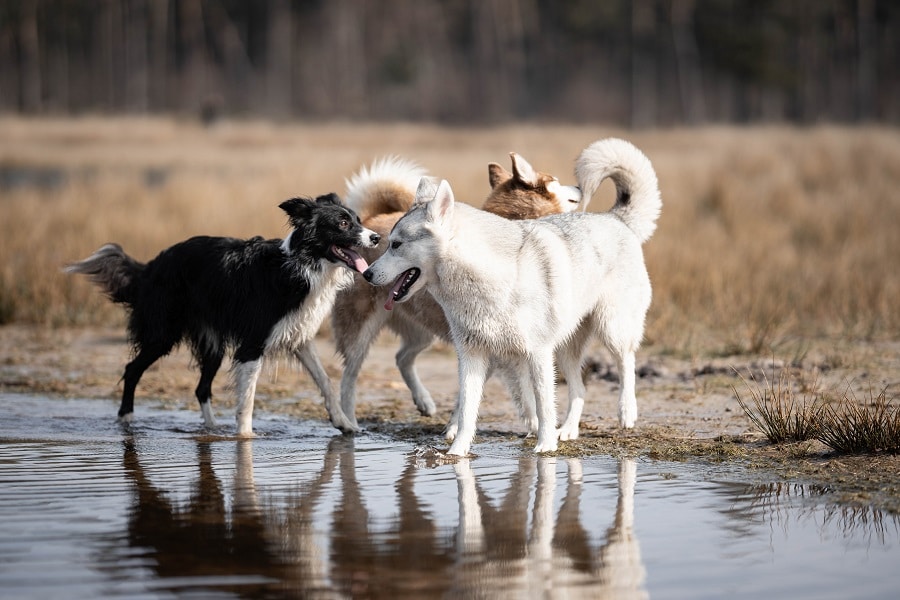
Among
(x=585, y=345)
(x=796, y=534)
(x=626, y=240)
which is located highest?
(x=626, y=240)

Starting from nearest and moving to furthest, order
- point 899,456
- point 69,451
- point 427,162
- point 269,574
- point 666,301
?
point 269,574, point 899,456, point 69,451, point 666,301, point 427,162

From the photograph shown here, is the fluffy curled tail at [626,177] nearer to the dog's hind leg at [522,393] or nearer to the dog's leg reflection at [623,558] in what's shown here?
the dog's hind leg at [522,393]

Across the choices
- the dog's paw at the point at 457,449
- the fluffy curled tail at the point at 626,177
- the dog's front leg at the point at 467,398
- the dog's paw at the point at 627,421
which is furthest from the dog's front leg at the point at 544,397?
the fluffy curled tail at the point at 626,177

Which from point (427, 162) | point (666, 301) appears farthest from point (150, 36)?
point (666, 301)

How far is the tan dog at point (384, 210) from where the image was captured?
688 cm

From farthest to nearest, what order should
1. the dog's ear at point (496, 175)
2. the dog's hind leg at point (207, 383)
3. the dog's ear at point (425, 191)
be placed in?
the dog's ear at point (496, 175) → the dog's hind leg at point (207, 383) → the dog's ear at point (425, 191)

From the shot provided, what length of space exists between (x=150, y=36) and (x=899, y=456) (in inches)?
2481

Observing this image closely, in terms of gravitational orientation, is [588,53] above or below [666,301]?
above

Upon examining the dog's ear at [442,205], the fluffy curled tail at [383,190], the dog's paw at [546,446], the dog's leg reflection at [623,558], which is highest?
the fluffy curled tail at [383,190]

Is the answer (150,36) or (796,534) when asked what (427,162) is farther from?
(150,36)

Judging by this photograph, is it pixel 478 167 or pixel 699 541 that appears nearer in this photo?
pixel 699 541

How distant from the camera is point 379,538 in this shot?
4.36 metres

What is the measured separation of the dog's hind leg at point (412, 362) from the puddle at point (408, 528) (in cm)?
114

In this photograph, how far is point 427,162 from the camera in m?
21.9
